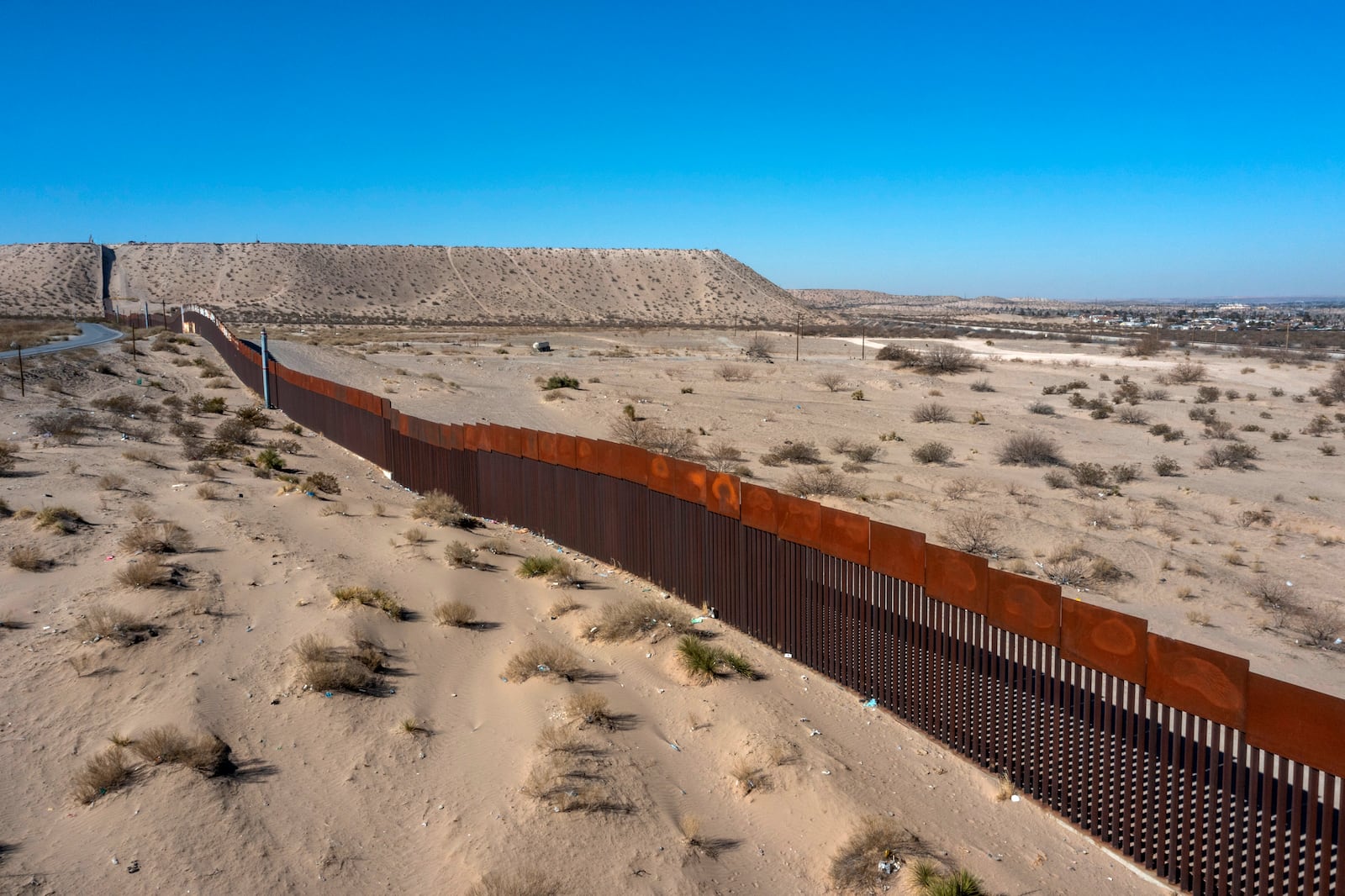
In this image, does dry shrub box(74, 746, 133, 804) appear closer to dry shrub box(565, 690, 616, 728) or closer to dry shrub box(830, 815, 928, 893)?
dry shrub box(565, 690, 616, 728)

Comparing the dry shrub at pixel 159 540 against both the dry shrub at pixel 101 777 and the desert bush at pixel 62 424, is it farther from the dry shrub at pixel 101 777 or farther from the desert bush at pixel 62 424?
the desert bush at pixel 62 424

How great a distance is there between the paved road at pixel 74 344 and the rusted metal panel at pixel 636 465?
33021 millimetres

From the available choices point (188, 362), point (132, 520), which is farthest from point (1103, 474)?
point (188, 362)

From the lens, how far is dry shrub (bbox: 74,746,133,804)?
6980 millimetres

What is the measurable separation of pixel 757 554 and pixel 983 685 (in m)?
3.28

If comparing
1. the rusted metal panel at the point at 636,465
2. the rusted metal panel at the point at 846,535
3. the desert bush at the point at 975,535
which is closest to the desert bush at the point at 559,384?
the desert bush at the point at 975,535

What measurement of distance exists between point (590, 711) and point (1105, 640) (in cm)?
436

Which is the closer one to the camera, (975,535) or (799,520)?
(799,520)

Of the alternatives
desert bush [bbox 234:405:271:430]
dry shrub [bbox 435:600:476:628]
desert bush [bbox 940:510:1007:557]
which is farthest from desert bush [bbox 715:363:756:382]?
dry shrub [bbox 435:600:476:628]

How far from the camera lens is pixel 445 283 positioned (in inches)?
5960

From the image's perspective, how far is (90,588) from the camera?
10555 millimetres

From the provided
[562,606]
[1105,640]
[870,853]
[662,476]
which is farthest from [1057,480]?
[870,853]

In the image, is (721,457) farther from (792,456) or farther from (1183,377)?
Result: (1183,377)

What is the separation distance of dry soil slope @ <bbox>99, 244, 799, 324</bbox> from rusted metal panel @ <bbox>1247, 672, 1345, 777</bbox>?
12365cm
